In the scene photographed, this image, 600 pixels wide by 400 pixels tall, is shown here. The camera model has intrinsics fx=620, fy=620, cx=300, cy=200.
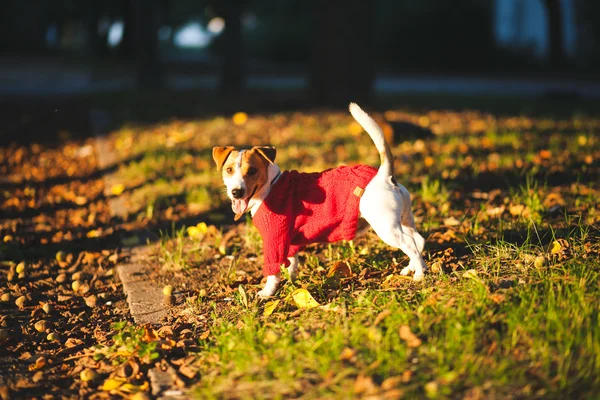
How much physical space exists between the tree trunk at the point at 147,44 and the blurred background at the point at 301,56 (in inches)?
1.2

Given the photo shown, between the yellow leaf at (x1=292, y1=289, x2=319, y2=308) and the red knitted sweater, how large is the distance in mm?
199

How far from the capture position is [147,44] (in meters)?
14.3

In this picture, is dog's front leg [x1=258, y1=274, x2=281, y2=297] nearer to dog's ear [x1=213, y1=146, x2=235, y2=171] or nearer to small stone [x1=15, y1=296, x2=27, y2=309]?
dog's ear [x1=213, y1=146, x2=235, y2=171]

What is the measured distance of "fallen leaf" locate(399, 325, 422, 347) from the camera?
2633 mm

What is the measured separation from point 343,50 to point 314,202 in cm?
683

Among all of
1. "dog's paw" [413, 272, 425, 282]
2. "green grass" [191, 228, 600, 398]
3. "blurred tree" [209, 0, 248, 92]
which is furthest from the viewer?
"blurred tree" [209, 0, 248, 92]

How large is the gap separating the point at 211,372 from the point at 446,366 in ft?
3.35

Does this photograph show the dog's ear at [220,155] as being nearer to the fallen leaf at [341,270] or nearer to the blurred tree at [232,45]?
the fallen leaf at [341,270]

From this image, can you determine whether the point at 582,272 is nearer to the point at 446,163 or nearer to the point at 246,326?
the point at 246,326

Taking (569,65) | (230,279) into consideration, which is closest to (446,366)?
(230,279)

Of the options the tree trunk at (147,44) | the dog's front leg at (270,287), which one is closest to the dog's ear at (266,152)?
the dog's front leg at (270,287)

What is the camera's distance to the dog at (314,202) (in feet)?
10.8

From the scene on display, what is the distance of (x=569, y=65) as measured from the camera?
22.3 m

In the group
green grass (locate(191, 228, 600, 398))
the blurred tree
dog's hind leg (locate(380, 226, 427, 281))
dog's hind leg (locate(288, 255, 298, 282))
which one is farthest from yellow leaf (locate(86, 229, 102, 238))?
the blurred tree
